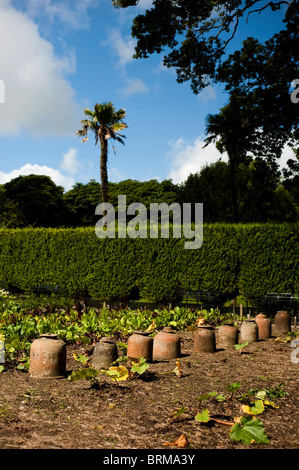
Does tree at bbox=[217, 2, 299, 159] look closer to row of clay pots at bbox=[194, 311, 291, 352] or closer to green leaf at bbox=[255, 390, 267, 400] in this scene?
row of clay pots at bbox=[194, 311, 291, 352]

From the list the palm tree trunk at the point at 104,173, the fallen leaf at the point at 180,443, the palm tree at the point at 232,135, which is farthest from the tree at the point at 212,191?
the fallen leaf at the point at 180,443

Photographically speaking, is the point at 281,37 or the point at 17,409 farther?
the point at 281,37

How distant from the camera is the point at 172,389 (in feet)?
16.9

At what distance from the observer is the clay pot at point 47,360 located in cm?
562

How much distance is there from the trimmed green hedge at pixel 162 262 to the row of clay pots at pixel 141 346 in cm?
425

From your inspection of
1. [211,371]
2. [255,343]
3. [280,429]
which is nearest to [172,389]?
[211,371]

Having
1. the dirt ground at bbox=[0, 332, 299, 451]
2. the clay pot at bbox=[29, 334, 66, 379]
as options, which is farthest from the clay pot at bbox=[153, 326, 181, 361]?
the clay pot at bbox=[29, 334, 66, 379]

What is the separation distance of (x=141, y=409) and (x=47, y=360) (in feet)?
5.56

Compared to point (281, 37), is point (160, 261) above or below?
below

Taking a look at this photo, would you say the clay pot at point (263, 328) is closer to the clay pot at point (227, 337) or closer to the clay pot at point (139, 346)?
the clay pot at point (227, 337)

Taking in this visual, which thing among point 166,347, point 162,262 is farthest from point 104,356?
point 162,262

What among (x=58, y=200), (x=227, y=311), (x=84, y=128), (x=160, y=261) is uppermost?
(x=84, y=128)
